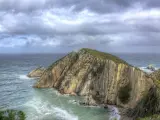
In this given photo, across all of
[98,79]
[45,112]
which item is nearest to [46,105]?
[45,112]

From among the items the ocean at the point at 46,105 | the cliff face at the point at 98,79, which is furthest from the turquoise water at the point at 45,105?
the cliff face at the point at 98,79

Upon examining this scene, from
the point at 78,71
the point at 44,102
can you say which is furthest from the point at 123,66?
the point at 44,102

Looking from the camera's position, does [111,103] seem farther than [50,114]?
Yes

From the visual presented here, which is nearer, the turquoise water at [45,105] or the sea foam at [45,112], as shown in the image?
the sea foam at [45,112]

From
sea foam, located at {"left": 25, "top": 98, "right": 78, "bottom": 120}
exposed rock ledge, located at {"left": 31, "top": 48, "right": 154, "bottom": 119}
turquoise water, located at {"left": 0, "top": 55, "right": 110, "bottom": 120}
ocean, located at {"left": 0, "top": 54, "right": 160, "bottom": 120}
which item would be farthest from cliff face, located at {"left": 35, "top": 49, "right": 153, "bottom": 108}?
sea foam, located at {"left": 25, "top": 98, "right": 78, "bottom": 120}

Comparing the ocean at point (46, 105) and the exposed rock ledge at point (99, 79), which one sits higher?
the exposed rock ledge at point (99, 79)

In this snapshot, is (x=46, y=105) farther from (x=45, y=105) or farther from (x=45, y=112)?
(x=45, y=112)

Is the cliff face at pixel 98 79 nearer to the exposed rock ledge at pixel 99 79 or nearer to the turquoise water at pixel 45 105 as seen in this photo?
the exposed rock ledge at pixel 99 79

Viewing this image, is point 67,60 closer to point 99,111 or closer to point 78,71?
point 78,71

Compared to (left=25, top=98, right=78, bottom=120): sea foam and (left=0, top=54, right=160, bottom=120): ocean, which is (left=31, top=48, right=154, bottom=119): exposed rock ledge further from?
(left=25, top=98, right=78, bottom=120): sea foam
